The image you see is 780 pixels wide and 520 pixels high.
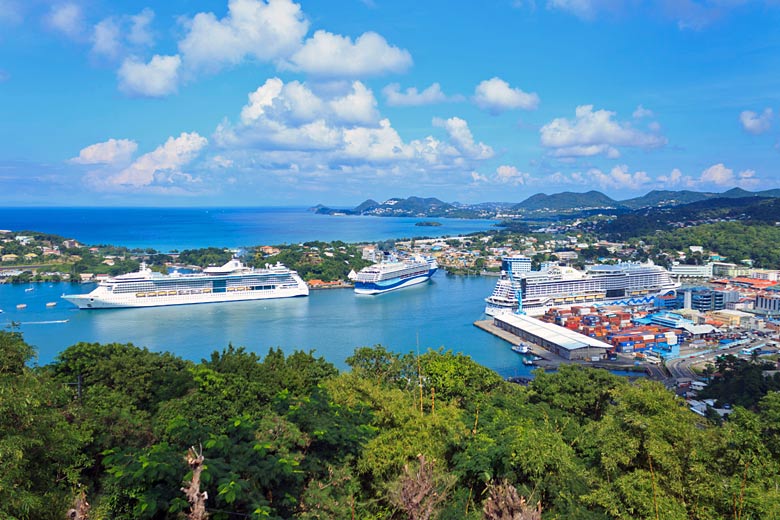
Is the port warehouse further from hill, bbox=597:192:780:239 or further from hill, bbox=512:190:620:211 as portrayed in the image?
hill, bbox=512:190:620:211

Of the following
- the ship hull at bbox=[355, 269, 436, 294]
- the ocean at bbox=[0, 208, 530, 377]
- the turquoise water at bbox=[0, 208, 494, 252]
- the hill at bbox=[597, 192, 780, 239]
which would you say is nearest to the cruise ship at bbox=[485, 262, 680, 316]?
the ocean at bbox=[0, 208, 530, 377]

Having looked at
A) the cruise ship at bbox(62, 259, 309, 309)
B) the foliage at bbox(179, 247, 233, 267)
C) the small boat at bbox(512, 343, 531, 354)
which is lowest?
the small boat at bbox(512, 343, 531, 354)

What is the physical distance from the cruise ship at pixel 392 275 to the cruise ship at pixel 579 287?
400 centimetres

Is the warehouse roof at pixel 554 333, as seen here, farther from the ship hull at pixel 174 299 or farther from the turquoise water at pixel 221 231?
the turquoise water at pixel 221 231

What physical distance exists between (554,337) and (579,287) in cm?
665

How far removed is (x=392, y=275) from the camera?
21.0 meters

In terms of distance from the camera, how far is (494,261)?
27688mm

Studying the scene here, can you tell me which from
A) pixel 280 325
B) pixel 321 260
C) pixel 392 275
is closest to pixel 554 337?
pixel 280 325

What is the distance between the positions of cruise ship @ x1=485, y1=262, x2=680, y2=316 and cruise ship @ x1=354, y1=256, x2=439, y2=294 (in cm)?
400

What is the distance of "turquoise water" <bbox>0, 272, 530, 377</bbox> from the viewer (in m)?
11.9

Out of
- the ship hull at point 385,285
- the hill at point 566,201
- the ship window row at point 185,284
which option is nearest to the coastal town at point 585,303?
the ship hull at point 385,285

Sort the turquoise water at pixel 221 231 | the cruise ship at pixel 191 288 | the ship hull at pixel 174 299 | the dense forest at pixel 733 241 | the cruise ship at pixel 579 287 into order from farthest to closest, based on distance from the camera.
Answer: the turquoise water at pixel 221 231, the dense forest at pixel 733 241, the cruise ship at pixel 579 287, the cruise ship at pixel 191 288, the ship hull at pixel 174 299

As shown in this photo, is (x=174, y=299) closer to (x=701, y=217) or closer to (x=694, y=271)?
(x=694, y=271)

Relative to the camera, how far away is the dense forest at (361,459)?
93.4 inches
